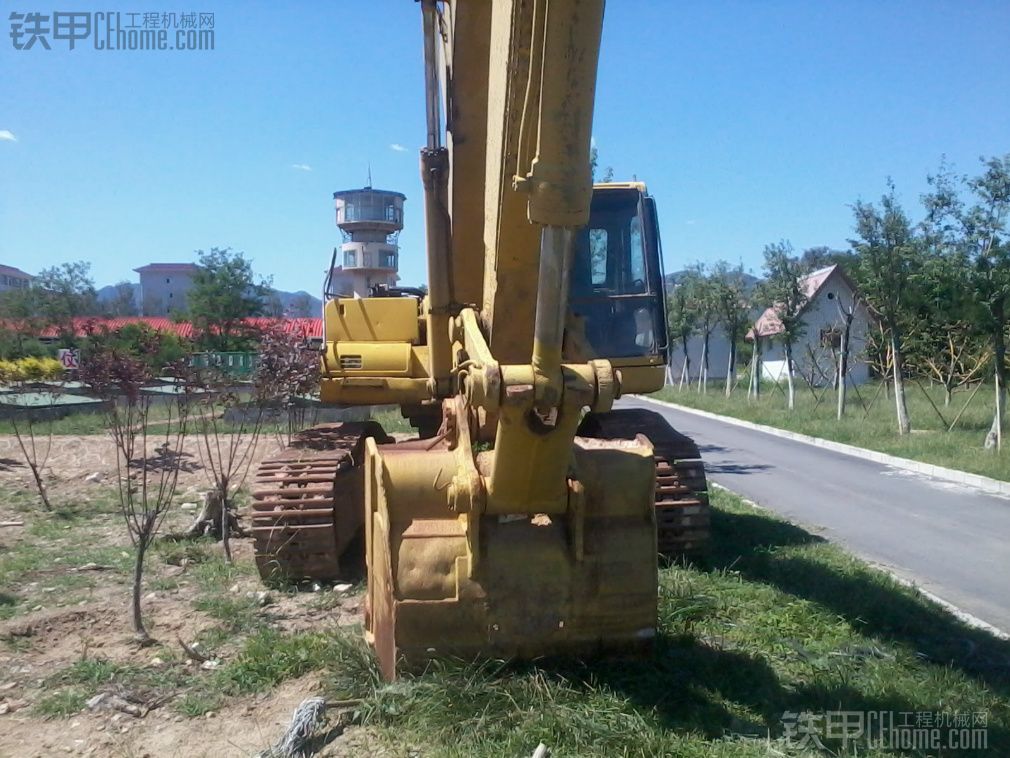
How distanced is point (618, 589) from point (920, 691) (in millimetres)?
1535

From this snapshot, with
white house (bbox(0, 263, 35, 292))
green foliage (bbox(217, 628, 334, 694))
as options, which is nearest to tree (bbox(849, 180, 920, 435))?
green foliage (bbox(217, 628, 334, 694))

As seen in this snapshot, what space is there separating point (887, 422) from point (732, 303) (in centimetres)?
1060

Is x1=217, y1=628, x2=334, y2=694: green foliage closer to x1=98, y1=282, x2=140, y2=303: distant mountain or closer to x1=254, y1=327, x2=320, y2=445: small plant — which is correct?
x1=254, y1=327, x2=320, y2=445: small plant

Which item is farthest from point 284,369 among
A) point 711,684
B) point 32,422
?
point 32,422

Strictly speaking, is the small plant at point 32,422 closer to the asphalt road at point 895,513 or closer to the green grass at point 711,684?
the green grass at point 711,684

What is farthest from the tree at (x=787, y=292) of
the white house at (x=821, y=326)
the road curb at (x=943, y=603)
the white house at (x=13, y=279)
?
the white house at (x=13, y=279)

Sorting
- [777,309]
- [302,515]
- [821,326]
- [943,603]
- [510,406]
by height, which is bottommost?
[943,603]

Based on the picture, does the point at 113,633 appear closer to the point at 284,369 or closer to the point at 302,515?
the point at 302,515

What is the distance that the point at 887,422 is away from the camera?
64.0ft

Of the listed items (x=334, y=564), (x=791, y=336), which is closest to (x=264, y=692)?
(x=334, y=564)

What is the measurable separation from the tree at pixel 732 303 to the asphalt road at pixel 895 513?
13467 millimetres

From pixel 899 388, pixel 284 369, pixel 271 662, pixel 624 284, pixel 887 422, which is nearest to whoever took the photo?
pixel 271 662

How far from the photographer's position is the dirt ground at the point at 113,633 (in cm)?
418

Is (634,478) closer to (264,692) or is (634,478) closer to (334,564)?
(264,692)
